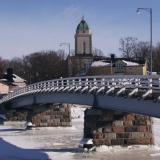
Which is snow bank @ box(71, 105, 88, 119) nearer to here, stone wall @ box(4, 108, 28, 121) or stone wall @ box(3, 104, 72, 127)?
stone wall @ box(4, 108, 28, 121)

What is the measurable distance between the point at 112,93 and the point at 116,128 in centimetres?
325

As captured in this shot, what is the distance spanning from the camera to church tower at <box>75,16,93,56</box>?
13475cm

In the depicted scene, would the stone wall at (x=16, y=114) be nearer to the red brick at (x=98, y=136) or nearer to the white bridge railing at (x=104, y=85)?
the white bridge railing at (x=104, y=85)

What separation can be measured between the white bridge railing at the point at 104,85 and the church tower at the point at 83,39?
290ft

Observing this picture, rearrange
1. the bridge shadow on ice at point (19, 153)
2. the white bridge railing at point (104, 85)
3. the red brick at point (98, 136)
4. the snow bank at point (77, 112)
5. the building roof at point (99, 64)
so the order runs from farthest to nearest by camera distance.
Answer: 1. the building roof at point (99, 64)
2. the snow bank at point (77, 112)
3. the red brick at point (98, 136)
4. the bridge shadow on ice at point (19, 153)
5. the white bridge railing at point (104, 85)

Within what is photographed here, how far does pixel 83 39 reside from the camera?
135 m

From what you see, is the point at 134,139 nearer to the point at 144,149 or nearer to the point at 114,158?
the point at 144,149

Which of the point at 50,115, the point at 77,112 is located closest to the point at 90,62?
the point at 77,112

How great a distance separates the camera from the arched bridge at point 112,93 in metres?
19.1

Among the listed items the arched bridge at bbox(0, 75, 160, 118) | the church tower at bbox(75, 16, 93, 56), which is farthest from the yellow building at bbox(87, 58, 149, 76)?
the church tower at bbox(75, 16, 93, 56)

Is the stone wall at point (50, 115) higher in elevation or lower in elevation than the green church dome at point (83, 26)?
lower

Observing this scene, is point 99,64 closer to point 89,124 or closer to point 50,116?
point 50,116

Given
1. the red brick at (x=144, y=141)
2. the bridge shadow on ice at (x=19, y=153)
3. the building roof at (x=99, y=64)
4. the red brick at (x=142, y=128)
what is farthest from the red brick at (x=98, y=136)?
the building roof at (x=99, y=64)

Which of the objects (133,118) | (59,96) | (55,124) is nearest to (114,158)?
(133,118)
